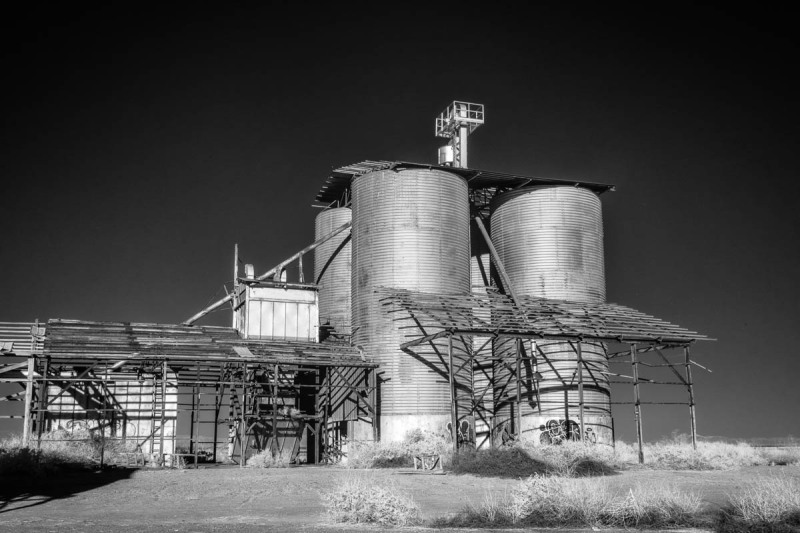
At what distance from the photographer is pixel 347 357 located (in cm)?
4225

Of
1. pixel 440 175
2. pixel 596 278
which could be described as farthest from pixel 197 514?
pixel 596 278

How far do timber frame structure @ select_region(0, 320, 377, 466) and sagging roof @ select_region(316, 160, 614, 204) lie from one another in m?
10.5

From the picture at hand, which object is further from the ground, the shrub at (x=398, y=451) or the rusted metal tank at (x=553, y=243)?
the rusted metal tank at (x=553, y=243)

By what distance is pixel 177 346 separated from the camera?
38281mm

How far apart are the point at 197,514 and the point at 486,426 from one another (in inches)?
1108

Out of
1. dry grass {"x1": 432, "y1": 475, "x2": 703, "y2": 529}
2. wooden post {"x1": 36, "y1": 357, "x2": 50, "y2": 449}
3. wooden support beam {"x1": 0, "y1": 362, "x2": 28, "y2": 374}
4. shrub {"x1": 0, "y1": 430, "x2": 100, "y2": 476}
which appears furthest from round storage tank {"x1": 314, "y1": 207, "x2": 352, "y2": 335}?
dry grass {"x1": 432, "y1": 475, "x2": 703, "y2": 529}

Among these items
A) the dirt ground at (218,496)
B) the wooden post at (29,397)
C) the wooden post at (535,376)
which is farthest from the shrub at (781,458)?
the wooden post at (29,397)

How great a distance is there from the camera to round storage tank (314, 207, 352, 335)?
51219 millimetres

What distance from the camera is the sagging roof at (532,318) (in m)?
39.1

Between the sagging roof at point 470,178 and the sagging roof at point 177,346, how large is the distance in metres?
10.5

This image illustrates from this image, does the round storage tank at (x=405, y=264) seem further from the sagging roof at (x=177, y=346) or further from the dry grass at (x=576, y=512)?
the dry grass at (x=576, y=512)

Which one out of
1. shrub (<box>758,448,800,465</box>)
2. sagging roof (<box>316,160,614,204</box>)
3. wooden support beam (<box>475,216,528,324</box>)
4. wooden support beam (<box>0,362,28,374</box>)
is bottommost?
shrub (<box>758,448,800,465</box>)

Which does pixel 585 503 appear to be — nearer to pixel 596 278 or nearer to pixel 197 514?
pixel 197 514

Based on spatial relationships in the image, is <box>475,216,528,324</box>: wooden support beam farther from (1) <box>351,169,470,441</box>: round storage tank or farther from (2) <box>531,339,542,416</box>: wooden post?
(2) <box>531,339,542,416</box>: wooden post
